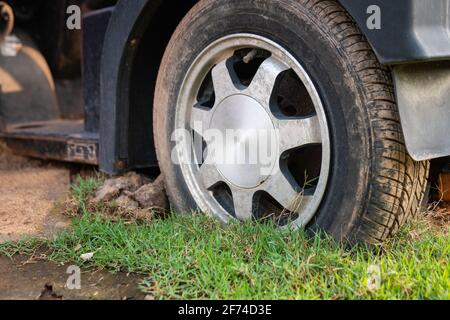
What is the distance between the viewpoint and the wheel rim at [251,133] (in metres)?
1.98

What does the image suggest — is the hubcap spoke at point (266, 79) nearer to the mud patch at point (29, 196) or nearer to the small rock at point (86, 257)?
the small rock at point (86, 257)

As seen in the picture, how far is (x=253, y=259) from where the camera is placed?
1837 mm

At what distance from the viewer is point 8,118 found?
3.77m

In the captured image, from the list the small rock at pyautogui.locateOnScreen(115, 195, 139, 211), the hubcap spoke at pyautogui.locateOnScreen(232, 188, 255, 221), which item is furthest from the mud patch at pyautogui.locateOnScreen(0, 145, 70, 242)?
the hubcap spoke at pyautogui.locateOnScreen(232, 188, 255, 221)

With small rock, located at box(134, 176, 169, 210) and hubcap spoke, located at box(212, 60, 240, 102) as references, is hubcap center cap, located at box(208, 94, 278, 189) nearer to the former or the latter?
hubcap spoke, located at box(212, 60, 240, 102)

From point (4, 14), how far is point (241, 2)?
243 centimetres

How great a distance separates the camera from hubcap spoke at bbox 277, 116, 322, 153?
6.35 ft

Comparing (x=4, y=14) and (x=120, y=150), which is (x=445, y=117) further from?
(x=4, y=14)

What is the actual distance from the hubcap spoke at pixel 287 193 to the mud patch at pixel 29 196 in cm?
98

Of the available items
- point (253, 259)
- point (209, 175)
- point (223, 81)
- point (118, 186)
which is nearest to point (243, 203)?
point (209, 175)

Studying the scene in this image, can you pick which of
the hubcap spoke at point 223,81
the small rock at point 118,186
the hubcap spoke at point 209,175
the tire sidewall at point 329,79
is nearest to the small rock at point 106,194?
the small rock at point 118,186

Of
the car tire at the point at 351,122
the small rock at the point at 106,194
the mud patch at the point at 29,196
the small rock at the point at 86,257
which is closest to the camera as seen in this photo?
the car tire at the point at 351,122

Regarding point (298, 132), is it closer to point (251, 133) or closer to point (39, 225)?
point (251, 133)

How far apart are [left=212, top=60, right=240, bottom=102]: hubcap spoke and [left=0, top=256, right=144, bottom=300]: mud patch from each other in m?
0.77
